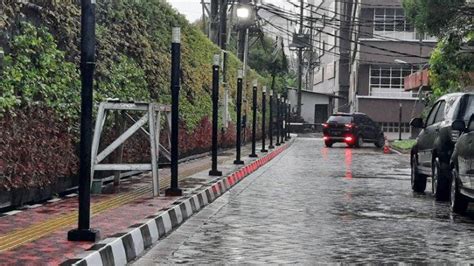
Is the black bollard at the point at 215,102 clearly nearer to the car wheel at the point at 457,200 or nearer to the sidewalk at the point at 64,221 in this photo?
the sidewalk at the point at 64,221

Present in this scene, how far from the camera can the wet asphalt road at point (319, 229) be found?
823 centimetres

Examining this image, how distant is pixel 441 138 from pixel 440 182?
73cm

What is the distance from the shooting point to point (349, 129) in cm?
4128

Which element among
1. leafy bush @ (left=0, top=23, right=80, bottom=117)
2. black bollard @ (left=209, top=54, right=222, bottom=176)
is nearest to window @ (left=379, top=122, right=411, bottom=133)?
black bollard @ (left=209, top=54, right=222, bottom=176)

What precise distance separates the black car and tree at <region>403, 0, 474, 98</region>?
441 inches

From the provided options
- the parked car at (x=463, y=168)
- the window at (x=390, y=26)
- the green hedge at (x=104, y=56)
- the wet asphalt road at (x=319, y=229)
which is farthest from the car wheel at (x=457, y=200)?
the window at (x=390, y=26)

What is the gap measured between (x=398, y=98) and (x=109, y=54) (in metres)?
50.6

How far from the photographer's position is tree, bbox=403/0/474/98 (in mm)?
20938

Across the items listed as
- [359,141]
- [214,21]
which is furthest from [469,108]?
[359,141]

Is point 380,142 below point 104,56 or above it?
below

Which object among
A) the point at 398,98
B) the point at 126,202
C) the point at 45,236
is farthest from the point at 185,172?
the point at 398,98

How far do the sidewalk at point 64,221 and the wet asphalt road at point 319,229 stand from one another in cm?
52

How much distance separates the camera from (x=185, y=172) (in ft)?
61.1

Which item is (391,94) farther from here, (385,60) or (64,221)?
(64,221)
